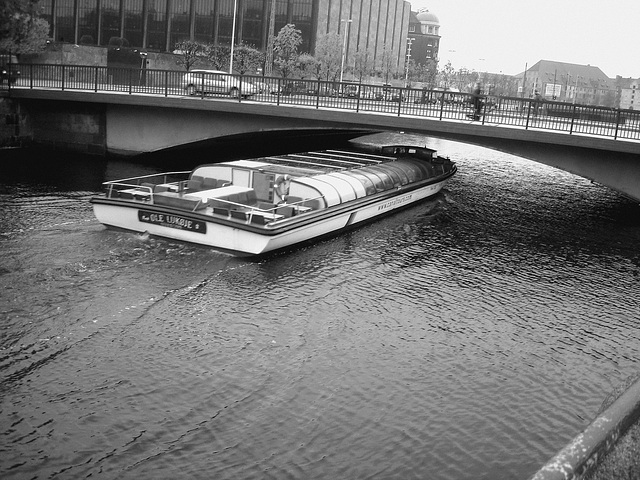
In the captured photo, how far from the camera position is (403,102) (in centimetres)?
3216

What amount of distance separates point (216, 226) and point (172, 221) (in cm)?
129

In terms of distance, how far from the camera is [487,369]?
14445 millimetres

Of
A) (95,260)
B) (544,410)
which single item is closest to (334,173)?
(95,260)

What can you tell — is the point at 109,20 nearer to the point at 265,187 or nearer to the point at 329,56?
the point at 329,56

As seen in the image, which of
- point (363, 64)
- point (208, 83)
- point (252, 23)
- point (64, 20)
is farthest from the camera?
point (252, 23)

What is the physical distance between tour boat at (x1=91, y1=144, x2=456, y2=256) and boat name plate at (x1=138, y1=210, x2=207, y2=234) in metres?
0.03

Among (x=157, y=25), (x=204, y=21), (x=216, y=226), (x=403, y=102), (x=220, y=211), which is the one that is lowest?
(x=216, y=226)

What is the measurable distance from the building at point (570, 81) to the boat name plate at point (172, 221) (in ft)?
521

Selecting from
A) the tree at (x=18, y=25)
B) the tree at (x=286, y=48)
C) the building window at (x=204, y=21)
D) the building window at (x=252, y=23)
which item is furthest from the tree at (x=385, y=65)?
the tree at (x=18, y=25)

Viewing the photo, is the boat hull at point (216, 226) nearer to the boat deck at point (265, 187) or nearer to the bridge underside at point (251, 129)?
the boat deck at point (265, 187)

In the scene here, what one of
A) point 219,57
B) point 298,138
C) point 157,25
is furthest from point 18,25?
point 157,25

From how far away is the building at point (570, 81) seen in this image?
Answer: 174375 mm

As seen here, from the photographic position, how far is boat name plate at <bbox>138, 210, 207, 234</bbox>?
2017cm

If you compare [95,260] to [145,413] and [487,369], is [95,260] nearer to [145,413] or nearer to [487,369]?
[145,413]
